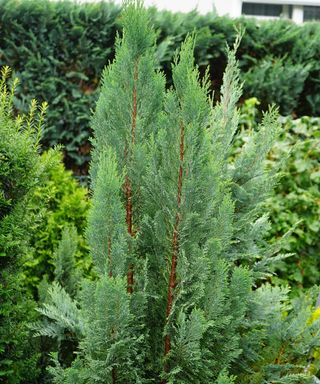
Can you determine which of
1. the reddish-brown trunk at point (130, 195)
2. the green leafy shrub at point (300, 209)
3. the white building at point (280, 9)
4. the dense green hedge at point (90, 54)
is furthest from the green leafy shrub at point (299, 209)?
the white building at point (280, 9)

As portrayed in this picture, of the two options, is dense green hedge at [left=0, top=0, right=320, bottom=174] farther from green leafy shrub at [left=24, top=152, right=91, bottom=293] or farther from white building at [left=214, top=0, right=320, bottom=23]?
white building at [left=214, top=0, right=320, bottom=23]

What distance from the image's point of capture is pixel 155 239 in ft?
8.34

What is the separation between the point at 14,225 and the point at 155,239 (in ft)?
2.51

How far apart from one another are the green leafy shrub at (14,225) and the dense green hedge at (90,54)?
3.38 m

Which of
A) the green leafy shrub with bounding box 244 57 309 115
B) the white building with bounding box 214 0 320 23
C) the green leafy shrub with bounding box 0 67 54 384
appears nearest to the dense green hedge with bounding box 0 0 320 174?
the green leafy shrub with bounding box 244 57 309 115

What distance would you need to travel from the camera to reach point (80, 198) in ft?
15.0

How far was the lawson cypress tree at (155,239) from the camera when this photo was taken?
7.78ft

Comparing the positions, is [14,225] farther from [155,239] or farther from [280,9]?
[280,9]

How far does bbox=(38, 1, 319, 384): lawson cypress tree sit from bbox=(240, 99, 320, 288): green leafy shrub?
277cm

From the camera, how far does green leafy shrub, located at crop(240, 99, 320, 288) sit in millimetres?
5434

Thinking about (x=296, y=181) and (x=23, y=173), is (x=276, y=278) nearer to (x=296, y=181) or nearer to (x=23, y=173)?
(x=296, y=181)

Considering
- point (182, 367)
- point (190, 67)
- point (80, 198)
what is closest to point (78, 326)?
point (182, 367)

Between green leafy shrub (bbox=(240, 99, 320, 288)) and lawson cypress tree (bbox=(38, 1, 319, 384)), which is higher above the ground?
green leafy shrub (bbox=(240, 99, 320, 288))

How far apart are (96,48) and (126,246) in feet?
14.7
